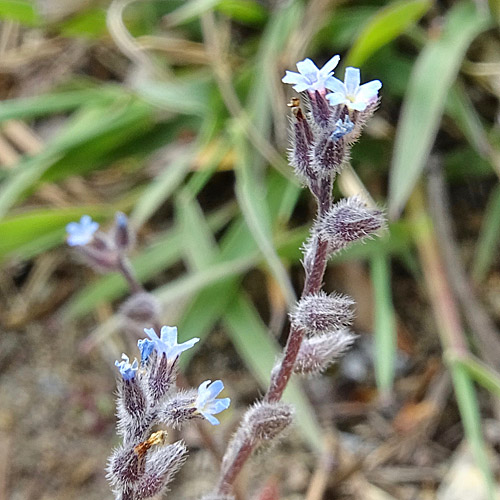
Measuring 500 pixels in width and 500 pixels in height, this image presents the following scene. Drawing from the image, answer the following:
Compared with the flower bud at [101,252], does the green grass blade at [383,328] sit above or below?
below

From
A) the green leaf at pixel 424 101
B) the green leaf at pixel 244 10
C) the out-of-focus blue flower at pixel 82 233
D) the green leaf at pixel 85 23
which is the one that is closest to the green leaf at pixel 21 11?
the green leaf at pixel 85 23

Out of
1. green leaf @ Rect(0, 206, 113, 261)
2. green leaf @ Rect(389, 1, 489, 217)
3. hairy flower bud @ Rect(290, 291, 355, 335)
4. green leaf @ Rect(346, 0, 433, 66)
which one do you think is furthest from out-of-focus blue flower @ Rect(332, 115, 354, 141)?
green leaf @ Rect(0, 206, 113, 261)

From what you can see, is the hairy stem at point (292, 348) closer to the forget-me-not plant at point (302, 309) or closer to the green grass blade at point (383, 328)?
the forget-me-not plant at point (302, 309)

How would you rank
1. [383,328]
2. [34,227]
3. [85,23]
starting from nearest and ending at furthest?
1. [383,328]
2. [34,227]
3. [85,23]

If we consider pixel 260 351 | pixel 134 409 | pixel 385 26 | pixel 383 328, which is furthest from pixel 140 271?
pixel 134 409

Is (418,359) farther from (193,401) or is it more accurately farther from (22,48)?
(22,48)

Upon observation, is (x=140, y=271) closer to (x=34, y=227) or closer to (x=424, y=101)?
(x=34, y=227)
